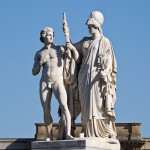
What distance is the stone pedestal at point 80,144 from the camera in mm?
16250

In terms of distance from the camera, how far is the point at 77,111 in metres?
17.5

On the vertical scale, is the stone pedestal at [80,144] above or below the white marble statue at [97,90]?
below

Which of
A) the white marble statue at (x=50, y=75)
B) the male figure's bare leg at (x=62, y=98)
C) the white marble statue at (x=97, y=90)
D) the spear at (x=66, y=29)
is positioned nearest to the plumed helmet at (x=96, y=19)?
the white marble statue at (x=97, y=90)

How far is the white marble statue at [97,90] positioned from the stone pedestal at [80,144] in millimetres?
254

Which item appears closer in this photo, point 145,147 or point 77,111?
point 77,111

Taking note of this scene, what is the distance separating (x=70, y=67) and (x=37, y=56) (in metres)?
0.96

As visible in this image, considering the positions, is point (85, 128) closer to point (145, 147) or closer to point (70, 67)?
point (70, 67)

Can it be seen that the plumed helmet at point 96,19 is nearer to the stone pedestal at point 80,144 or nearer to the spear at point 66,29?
the spear at point 66,29

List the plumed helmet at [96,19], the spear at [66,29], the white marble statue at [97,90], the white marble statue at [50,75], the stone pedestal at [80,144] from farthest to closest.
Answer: the plumed helmet at [96,19] < the spear at [66,29] < the white marble statue at [50,75] < the white marble statue at [97,90] < the stone pedestal at [80,144]

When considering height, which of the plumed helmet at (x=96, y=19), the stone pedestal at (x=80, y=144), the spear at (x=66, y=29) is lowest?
the stone pedestal at (x=80, y=144)

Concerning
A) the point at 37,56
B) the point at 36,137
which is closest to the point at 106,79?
the point at 37,56

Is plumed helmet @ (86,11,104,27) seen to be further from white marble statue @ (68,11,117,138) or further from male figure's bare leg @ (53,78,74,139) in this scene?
male figure's bare leg @ (53,78,74,139)

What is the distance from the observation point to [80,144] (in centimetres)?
1627

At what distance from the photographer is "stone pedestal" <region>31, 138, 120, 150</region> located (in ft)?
53.3
